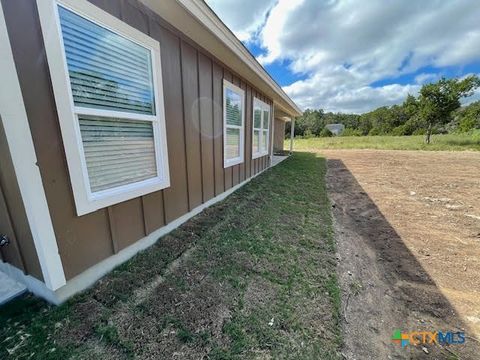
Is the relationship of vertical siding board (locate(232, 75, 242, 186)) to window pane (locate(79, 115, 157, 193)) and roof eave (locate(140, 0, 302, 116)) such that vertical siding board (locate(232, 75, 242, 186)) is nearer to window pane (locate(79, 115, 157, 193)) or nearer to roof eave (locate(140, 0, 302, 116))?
roof eave (locate(140, 0, 302, 116))

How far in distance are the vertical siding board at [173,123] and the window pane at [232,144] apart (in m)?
1.49

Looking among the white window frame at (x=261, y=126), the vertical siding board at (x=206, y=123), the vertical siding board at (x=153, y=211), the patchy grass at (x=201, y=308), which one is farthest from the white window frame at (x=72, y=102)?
the white window frame at (x=261, y=126)

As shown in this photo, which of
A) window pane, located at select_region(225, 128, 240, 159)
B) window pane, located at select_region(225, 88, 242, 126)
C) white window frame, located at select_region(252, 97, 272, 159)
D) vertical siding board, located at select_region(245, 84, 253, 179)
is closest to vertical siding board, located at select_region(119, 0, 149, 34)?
window pane, located at select_region(225, 88, 242, 126)

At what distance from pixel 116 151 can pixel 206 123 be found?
166cm

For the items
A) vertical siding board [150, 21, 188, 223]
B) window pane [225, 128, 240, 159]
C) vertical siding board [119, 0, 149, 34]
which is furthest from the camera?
window pane [225, 128, 240, 159]

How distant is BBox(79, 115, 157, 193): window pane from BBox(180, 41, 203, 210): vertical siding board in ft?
2.20

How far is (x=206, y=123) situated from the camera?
10.8ft

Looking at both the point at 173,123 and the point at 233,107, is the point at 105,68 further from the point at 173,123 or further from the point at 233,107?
the point at 233,107

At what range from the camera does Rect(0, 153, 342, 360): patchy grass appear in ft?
4.19

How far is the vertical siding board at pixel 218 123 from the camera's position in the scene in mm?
3502

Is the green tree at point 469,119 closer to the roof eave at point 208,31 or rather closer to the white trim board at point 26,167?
the roof eave at point 208,31

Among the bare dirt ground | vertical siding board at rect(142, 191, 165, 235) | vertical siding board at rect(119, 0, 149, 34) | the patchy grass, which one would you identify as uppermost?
vertical siding board at rect(119, 0, 149, 34)

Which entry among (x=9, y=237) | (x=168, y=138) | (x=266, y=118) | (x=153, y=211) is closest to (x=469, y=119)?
(x=266, y=118)

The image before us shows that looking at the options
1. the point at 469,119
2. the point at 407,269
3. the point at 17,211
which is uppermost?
the point at 469,119
